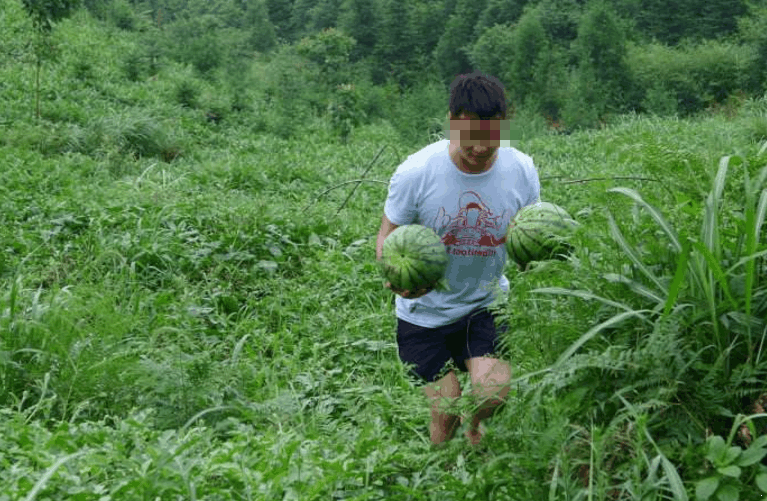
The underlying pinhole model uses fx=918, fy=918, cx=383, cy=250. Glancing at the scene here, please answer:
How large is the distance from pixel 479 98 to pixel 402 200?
53 centimetres

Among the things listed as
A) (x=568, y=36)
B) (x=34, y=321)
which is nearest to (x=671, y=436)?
(x=34, y=321)

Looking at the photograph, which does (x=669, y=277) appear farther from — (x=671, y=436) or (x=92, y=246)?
(x=92, y=246)

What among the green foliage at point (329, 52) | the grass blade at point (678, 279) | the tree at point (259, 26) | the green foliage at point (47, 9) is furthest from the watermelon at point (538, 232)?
the tree at point (259, 26)

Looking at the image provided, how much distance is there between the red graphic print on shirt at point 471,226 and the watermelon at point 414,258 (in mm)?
452

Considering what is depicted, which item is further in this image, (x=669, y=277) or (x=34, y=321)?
(x=34, y=321)

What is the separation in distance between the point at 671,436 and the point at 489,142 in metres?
1.45

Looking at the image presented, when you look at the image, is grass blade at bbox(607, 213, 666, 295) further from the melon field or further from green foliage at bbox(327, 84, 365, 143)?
green foliage at bbox(327, 84, 365, 143)

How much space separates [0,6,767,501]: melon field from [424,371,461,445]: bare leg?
0.11 metres

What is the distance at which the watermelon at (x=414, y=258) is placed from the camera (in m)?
3.02

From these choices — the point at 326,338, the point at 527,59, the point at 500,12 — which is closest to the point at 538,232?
the point at 326,338

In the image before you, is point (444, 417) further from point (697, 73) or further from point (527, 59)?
point (527, 59)

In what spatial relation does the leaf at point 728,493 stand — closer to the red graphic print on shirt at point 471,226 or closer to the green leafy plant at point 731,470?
the green leafy plant at point 731,470

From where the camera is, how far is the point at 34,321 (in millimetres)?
4699

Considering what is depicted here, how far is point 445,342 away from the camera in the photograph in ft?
12.3
